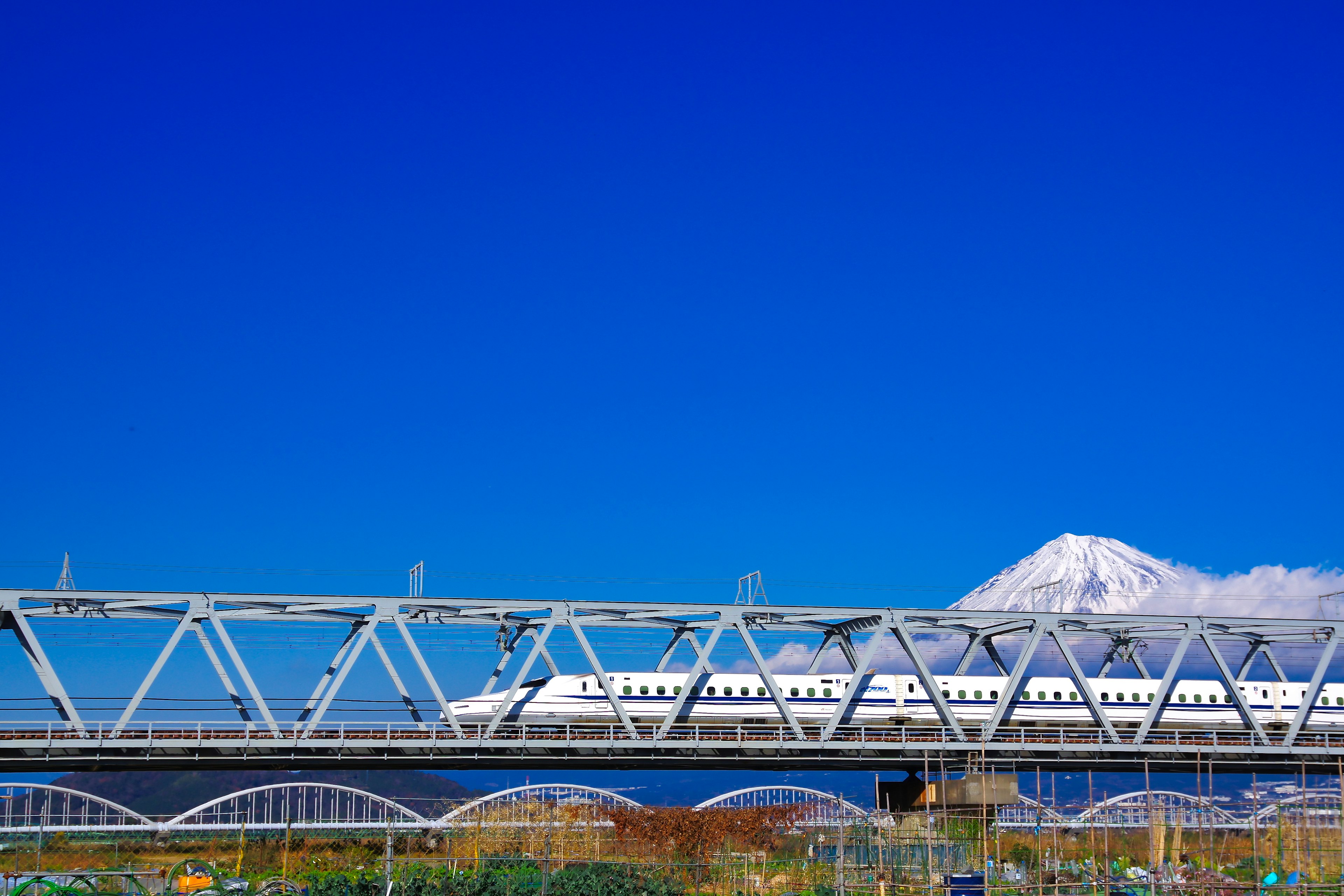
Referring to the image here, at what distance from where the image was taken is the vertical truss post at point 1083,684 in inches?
2800

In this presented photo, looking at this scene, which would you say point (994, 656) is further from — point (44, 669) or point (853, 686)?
point (44, 669)

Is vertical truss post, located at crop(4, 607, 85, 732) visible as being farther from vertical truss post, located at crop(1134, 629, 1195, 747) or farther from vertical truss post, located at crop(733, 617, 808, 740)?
vertical truss post, located at crop(1134, 629, 1195, 747)

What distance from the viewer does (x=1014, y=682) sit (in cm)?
7181

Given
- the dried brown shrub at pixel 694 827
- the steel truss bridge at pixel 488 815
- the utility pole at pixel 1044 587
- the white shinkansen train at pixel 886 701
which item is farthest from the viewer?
the utility pole at pixel 1044 587

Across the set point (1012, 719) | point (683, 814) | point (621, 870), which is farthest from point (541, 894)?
point (1012, 719)

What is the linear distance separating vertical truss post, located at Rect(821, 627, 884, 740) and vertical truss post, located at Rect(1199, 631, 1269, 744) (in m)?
20.1

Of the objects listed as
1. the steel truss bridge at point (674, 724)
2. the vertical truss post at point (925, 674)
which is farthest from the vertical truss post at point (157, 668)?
the vertical truss post at point (925, 674)

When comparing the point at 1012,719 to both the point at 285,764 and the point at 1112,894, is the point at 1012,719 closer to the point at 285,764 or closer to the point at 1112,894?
the point at 1112,894

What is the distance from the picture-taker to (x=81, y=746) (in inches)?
2242

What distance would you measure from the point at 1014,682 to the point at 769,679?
1489cm

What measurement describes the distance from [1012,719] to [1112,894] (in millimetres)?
35540

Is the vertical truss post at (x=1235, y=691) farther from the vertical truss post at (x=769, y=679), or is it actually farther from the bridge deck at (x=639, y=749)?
the vertical truss post at (x=769, y=679)

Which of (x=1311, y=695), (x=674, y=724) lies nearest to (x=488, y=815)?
(x=674, y=724)

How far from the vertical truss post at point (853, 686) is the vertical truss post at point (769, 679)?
141 centimetres
